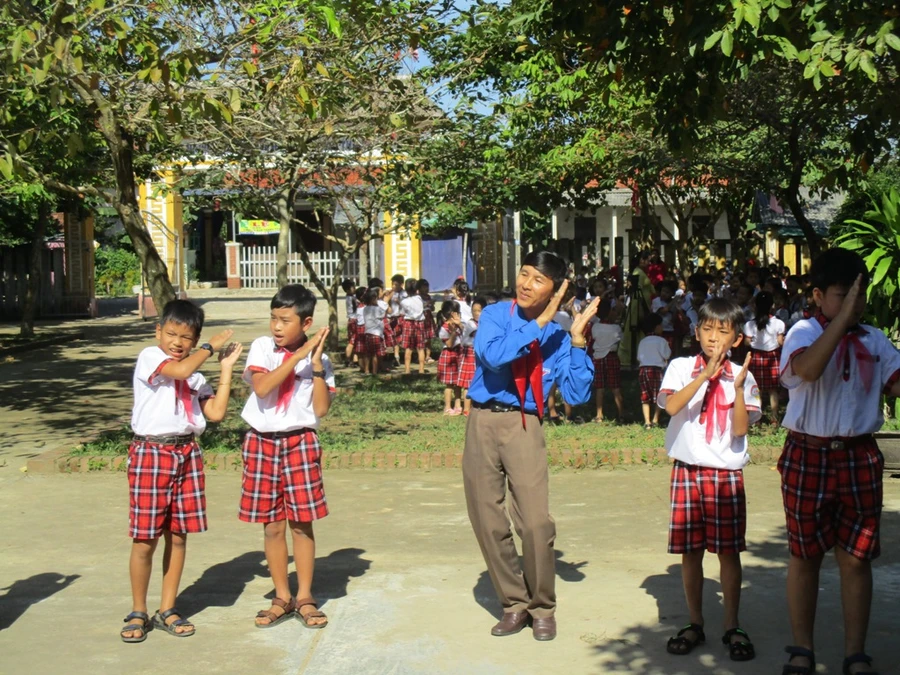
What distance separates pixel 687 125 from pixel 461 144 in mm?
7839

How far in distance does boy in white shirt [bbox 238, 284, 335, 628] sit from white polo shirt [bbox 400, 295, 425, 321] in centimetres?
1149

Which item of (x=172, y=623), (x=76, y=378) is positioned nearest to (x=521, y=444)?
(x=172, y=623)

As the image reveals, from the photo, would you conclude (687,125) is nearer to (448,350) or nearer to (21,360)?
(448,350)

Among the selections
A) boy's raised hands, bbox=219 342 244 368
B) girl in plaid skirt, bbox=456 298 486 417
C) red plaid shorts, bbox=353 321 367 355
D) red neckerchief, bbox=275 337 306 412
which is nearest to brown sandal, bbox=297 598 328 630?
red neckerchief, bbox=275 337 306 412

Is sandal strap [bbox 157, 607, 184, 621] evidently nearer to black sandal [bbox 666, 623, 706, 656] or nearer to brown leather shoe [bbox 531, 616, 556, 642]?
brown leather shoe [bbox 531, 616, 556, 642]

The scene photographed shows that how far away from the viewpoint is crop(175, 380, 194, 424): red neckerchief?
5.33m

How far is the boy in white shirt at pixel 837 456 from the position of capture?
4492 millimetres

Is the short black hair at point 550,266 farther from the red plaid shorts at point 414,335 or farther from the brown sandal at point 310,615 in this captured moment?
the red plaid shorts at point 414,335

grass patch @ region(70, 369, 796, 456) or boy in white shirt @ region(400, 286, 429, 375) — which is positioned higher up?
boy in white shirt @ region(400, 286, 429, 375)

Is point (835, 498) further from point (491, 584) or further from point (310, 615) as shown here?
point (310, 615)

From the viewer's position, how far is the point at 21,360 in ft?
64.1

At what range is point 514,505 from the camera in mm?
5270

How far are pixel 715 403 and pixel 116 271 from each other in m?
40.4

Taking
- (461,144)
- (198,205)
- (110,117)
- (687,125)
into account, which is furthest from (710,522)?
(198,205)
